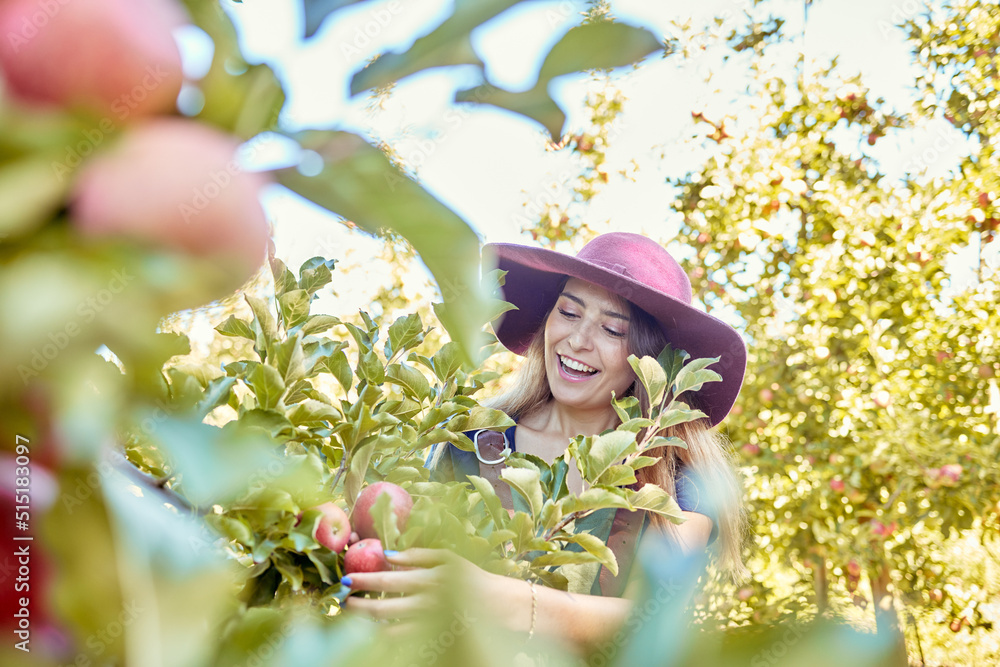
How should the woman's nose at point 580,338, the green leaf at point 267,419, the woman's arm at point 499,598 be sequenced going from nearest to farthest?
the woman's arm at point 499,598 → the green leaf at point 267,419 → the woman's nose at point 580,338

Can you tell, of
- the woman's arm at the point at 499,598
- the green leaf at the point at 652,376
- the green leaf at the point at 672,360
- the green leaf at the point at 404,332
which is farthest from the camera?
the green leaf at the point at 672,360

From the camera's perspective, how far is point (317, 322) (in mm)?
527

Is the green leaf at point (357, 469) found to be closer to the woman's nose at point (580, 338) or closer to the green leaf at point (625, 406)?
the green leaf at point (625, 406)

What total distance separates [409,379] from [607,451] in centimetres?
16

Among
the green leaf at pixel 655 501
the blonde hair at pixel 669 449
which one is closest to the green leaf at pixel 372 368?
the green leaf at pixel 655 501

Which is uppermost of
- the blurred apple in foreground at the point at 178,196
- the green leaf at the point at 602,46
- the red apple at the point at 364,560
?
Result: the green leaf at the point at 602,46

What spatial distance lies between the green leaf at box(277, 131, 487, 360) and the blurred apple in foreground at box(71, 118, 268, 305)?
15 millimetres

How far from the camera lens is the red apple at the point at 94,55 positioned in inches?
6.5

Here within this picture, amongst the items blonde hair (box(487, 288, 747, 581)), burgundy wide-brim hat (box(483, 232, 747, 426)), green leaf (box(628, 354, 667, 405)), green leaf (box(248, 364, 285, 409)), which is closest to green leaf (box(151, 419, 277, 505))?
green leaf (box(248, 364, 285, 409))

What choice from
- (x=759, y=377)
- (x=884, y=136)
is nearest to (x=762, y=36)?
(x=884, y=136)

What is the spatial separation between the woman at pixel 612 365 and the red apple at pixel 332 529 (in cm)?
90

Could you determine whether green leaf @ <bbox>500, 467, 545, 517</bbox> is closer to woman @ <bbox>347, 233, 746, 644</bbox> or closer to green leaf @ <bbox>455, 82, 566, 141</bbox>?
green leaf @ <bbox>455, 82, 566, 141</bbox>

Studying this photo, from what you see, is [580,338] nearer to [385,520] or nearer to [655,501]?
[655,501]

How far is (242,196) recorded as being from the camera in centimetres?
18
